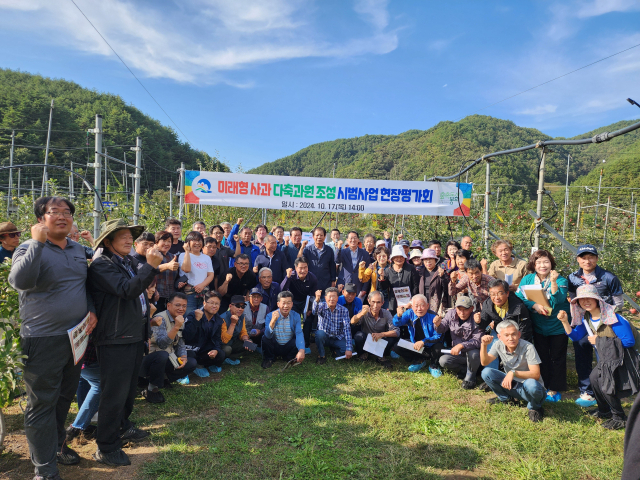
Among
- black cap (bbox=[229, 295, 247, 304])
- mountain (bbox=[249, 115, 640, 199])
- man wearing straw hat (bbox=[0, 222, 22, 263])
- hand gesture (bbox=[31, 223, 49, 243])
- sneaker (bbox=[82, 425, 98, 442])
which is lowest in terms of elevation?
sneaker (bbox=[82, 425, 98, 442])

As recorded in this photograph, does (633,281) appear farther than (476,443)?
Yes

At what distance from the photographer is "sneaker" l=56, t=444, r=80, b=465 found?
3000 millimetres

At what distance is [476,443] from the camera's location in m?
3.54

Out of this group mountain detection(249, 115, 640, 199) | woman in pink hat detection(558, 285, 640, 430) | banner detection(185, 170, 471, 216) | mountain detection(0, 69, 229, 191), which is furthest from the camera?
mountain detection(0, 69, 229, 191)

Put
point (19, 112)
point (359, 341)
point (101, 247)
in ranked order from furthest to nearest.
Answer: point (19, 112) < point (359, 341) < point (101, 247)

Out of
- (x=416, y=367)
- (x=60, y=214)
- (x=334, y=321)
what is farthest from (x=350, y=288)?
(x=60, y=214)

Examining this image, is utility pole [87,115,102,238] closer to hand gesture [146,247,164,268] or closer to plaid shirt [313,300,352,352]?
hand gesture [146,247,164,268]

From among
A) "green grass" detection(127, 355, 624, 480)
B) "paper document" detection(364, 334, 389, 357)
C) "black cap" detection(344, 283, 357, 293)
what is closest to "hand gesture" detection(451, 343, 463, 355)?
"green grass" detection(127, 355, 624, 480)

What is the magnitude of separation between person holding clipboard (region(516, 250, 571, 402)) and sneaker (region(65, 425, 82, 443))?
197 inches

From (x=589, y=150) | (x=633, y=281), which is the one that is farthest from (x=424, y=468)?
(x=589, y=150)

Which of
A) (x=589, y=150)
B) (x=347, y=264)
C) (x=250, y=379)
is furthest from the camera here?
(x=589, y=150)

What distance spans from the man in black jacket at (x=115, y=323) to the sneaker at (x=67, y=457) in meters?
0.14

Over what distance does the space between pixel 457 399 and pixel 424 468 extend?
5.21ft

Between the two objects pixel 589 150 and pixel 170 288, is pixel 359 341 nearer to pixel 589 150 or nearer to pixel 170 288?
pixel 170 288
